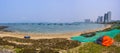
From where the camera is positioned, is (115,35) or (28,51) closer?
(28,51)

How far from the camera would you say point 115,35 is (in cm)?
2547

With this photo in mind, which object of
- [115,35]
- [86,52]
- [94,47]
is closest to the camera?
[86,52]

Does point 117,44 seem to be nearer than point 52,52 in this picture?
No

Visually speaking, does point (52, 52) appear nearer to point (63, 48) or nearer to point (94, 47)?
point (63, 48)

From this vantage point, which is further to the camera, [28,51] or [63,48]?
[63,48]

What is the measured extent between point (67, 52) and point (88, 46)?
2.48 metres

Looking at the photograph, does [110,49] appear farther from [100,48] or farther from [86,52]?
[86,52]

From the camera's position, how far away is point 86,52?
20641mm

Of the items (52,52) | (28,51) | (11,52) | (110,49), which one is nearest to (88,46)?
(110,49)

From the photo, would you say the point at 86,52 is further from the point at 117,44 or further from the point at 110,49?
the point at 117,44

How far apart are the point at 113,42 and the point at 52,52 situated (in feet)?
21.4

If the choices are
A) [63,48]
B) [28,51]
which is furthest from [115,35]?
[28,51]

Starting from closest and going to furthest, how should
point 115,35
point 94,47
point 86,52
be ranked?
point 86,52
point 94,47
point 115,35

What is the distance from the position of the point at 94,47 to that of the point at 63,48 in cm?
318
